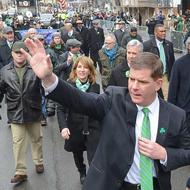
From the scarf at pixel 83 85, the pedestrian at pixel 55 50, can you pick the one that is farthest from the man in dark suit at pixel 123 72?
the pedestrian at pixel 55 50

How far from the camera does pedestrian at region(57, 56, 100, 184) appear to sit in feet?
17.1

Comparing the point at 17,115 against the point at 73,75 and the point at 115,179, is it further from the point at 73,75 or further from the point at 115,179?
the point at 115,179

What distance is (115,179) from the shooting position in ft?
9.77

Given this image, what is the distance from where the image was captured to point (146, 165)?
2.92 m

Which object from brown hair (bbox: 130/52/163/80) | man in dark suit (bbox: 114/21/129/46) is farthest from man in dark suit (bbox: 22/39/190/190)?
man in dark suit (bbox: 114/21/129/46)

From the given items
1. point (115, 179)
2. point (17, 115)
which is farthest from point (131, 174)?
point (17, 115)

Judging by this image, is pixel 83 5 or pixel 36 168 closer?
pixel 36 168

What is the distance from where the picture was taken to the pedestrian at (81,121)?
17.1 feet

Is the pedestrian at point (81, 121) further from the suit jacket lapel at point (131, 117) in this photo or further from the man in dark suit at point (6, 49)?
the man in dark suit at point (6, 49)

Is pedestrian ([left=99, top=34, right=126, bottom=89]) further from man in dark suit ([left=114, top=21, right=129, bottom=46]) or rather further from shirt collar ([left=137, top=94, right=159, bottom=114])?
man in dark suit ([left=114, top=21, right=129, bottom=46])

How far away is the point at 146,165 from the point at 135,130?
0.75ft

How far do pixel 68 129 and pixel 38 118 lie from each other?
2.66 feet

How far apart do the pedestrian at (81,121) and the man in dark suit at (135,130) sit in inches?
83.0

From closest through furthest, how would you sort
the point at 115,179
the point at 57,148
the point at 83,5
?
the point at 115,179 < the point at 57,148 < the point at 83,5
